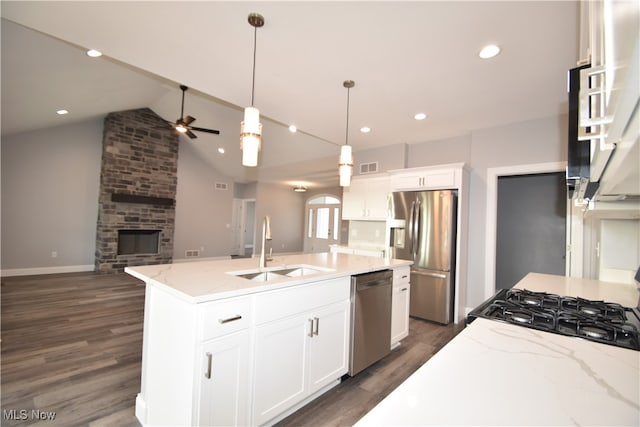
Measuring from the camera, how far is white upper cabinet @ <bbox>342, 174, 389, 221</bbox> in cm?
473

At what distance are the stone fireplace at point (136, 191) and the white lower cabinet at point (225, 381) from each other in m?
6.32

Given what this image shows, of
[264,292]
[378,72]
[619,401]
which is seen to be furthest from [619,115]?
[378,72]

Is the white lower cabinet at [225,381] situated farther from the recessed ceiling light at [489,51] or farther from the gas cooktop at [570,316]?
the recessed ceiling light at [489,51]

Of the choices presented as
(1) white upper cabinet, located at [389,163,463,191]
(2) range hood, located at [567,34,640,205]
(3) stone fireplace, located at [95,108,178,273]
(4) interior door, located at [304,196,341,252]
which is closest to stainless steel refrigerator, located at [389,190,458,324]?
(1) white upper cabinet, located at [389,163,463,191]

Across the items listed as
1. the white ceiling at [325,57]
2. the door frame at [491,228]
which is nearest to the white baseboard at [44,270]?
the white ceiling at [325,57]

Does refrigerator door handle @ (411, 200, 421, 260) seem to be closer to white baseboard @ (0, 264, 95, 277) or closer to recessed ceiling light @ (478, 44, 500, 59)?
recessed ceiling light @ (478, 44, 500, 59)

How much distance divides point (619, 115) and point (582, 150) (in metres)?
0.63

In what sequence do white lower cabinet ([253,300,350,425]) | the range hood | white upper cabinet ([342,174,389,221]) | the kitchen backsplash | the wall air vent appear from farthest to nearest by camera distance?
1. the kitchen backsplash
2. the wall air vent
3. white upper cabinet ([342,174,389,221])
4. white lower cabinet ([253,300,350,425])
5. the range hood

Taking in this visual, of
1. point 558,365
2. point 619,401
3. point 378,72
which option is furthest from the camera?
point 378,72

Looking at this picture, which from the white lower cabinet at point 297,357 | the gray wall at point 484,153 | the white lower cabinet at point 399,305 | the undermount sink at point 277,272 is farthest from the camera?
the gray wall at point 484,153

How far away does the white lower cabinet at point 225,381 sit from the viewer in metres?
1.38

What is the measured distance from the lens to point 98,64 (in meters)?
3.72

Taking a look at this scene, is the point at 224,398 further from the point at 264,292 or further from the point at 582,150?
the point at 582,150

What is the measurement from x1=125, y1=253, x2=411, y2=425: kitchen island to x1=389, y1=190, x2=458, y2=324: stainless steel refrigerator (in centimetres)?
217
